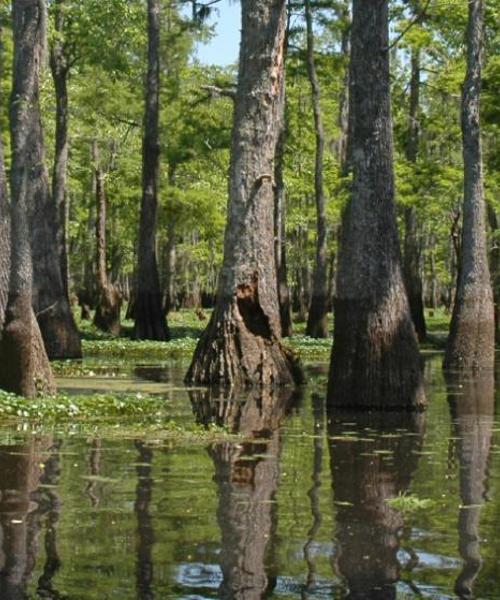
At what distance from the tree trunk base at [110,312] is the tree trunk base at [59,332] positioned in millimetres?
9183

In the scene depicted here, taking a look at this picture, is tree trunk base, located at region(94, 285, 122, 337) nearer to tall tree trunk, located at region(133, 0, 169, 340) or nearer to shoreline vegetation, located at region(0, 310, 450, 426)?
tall tree trunk, located at region(133, 0, 169, 340)

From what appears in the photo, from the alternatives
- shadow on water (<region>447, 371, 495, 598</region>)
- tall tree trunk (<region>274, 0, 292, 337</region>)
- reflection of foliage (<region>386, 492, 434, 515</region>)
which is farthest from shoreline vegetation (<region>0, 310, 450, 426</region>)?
tall tree trunk (<region>274, 0, 292, 337</region>)

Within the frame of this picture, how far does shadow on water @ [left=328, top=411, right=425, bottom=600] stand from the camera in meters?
6.30

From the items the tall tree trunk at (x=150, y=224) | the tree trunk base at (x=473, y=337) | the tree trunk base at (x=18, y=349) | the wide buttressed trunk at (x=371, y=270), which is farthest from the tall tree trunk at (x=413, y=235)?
the tree trunk base at (x=18, y=349)

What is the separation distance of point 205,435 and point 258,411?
2.96m

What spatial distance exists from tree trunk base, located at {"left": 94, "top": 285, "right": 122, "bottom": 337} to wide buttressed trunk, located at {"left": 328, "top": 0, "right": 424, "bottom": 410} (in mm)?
19251

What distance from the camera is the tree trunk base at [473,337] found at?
2309 centimetres

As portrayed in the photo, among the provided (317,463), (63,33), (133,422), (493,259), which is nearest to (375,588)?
(317,463)

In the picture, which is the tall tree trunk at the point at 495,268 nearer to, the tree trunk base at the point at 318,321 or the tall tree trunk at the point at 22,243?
the tree trunk base at the point at 318,321

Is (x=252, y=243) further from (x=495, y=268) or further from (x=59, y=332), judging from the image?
(x=495, y=268)

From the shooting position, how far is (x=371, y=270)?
48.8 ft

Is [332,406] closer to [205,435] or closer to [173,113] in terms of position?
[205,435]

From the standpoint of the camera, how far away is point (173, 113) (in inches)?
1825

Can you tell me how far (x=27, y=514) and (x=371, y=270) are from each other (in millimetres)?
7921
